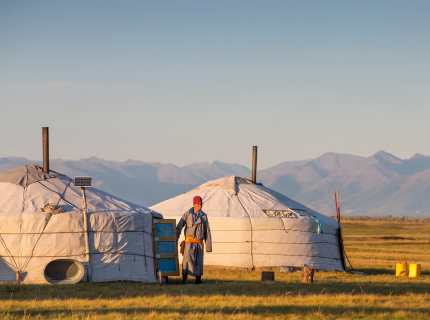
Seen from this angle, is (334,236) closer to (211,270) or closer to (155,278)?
(211,270)

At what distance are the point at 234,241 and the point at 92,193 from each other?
4479 mm

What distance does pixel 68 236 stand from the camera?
38.5 feet

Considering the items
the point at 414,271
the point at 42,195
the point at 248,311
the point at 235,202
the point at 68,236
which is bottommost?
the point at 414,271

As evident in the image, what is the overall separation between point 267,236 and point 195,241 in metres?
4.43

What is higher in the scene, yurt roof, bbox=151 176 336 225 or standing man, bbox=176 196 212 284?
yurt roof, bbox=151 176 336 225

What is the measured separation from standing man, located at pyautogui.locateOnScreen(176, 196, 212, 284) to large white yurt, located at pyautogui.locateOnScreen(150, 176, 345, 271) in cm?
405

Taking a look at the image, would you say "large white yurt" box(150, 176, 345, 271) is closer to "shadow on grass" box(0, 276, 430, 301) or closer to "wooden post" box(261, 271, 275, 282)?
"wooden post" box(261, 271, 275, 282)

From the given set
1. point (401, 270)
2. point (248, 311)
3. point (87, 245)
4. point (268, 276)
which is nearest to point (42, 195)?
point (87, 245)

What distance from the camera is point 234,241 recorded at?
1608 centimetres

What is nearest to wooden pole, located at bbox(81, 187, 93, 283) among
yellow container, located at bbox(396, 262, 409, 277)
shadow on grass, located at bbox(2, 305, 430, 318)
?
shadow on grass, located at bbox(2, 305, 430, 318)

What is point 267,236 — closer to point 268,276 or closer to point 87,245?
point 268,276

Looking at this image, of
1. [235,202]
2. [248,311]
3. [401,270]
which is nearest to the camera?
[248,311]

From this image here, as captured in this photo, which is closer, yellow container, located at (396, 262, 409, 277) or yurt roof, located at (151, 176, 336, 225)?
yellow container, located at (396, 262, 409, 277)

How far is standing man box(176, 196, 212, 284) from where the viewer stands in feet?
38.8
